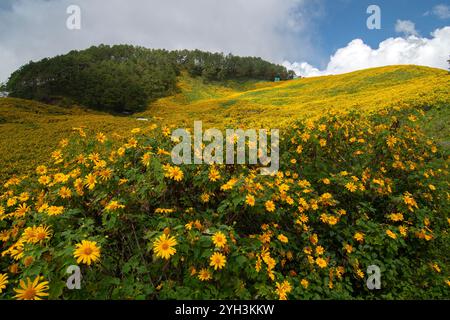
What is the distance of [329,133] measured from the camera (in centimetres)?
536

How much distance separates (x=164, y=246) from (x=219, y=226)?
61 centimetres

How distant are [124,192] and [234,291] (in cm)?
169

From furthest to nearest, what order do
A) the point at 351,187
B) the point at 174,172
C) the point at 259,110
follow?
the point at 259,110, the point at 351,187, the point at 174,172

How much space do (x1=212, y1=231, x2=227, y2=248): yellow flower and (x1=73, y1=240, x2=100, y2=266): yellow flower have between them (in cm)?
96

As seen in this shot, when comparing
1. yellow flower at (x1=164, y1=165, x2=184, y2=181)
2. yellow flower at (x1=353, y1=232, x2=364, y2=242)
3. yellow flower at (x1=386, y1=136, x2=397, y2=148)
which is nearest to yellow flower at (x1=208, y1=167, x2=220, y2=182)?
yellow flower at (x1=164, y1=165, x2=184, y2=181)

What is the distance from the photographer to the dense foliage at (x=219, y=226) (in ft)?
7.68

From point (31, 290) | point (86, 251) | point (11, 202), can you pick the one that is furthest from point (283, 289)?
point (11, 202)

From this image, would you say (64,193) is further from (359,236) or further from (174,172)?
(359,236)

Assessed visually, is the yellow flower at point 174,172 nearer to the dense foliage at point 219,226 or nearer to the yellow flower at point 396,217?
the dense foliage at point 219,226

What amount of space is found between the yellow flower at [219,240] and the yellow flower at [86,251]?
96 cm

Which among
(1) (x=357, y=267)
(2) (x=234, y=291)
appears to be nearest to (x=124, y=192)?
(2) (x=234, y=291)

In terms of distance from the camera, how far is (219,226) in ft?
8.95

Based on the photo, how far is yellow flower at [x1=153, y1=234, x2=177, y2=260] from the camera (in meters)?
2.28
